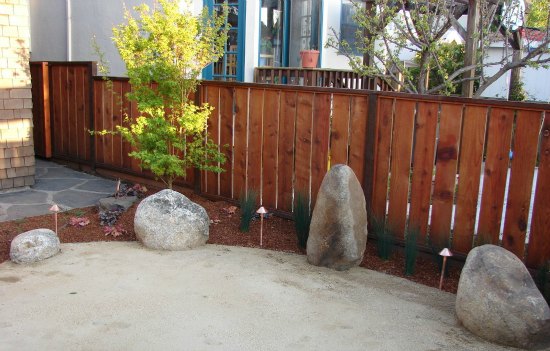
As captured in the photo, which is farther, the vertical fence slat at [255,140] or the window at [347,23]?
the window at [347,23]

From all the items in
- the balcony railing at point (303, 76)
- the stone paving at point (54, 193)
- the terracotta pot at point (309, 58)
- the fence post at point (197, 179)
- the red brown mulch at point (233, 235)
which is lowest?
the red brown mulch at point (233, 235)

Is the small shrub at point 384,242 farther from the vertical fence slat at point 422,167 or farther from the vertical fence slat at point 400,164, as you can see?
the vertical fence slat at point 422,167

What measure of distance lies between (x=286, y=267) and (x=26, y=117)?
14.7 ft

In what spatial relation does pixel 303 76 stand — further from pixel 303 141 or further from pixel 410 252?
pixel 410 252

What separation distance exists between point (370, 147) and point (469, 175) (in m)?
0.98

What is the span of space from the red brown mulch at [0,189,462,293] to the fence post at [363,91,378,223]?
0.48m

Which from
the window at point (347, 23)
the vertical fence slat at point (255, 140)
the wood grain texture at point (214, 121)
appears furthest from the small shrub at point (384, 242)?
the window at point (347, 23)

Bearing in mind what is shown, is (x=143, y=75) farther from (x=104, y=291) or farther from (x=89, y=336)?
(x=89, y=336)

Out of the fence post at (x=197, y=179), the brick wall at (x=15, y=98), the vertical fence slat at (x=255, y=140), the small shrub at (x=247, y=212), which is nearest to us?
the small shrub at (x=247, y=212)

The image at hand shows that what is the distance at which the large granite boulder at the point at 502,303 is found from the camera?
355cm

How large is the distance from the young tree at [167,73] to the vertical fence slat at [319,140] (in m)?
1.23

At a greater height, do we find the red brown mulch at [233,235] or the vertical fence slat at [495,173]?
the vertical fence slat at [495,173]

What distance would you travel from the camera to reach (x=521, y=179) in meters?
4.55

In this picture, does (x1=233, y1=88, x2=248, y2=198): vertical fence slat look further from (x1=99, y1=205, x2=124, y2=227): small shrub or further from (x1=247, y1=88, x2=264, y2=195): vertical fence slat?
(x1=99, y1=205, x2=124, y2=227): small shrub
